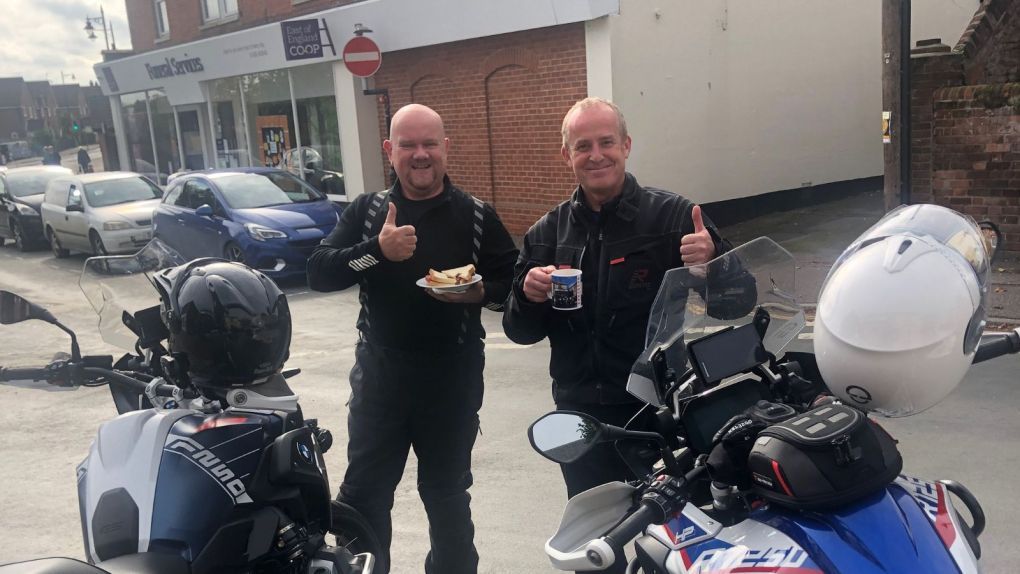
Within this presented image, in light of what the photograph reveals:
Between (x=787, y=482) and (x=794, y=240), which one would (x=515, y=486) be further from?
(x=794, y=240)

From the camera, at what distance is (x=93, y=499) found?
7.15ft

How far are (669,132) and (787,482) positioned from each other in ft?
35.0

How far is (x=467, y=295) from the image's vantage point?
2967mm

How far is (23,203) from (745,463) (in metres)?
18.6

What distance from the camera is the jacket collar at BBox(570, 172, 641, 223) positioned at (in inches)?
106

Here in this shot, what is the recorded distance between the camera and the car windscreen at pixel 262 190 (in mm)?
11820

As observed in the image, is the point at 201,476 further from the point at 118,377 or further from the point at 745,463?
the point at 745,463

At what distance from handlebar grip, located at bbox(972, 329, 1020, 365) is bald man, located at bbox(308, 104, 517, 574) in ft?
5.27

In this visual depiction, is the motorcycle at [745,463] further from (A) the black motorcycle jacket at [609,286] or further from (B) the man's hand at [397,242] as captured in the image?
(B) the man's hand at [397,242]

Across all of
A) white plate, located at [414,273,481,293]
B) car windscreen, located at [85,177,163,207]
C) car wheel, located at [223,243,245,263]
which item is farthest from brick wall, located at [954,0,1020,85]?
car windscreen, located at [85,177,163,207]

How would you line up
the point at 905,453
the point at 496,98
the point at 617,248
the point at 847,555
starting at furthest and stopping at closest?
the point at 496,98 → the point at 905,453 → the point at 617,248 → the point at 847,555

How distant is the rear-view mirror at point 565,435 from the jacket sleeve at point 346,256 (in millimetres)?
1376

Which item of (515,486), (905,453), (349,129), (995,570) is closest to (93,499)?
(515,486)

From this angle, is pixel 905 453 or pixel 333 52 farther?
pixel 333 52
